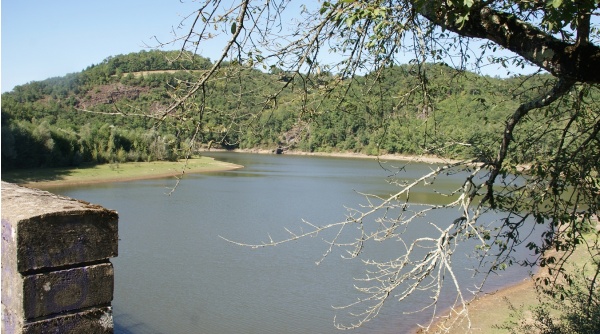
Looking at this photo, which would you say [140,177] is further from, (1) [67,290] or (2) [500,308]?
(1) [67,290]

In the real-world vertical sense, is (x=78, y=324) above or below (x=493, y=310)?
above

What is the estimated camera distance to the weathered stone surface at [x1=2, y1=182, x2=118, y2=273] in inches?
42.8

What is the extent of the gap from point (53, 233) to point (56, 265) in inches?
2.9

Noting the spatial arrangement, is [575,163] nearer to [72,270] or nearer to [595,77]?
[595,77]

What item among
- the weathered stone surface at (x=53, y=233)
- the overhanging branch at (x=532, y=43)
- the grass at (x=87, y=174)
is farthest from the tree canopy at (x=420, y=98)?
the grass at (x=87, y=174)

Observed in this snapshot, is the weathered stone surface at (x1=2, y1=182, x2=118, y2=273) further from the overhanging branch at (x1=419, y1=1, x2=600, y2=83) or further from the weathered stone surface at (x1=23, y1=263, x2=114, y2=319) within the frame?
the overhanging branch at (x1=419, y1=1, x2=600, y2=83)

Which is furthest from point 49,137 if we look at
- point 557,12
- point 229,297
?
point 557,12

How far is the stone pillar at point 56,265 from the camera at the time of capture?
3.60ft

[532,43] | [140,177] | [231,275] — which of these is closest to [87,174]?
[140,177]

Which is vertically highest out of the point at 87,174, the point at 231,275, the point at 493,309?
the point at 493,309

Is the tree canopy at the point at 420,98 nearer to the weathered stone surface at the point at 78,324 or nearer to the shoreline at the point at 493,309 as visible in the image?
the weathered stone surface at the point at 78,324

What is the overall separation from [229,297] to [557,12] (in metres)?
7.74

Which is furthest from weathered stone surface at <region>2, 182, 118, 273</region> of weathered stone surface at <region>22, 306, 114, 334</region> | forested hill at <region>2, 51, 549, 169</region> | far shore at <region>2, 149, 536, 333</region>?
far shore at <region>2, 149, 536, 333</region>

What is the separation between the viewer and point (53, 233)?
1106mm
